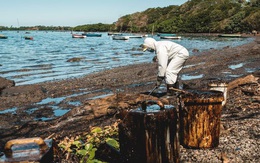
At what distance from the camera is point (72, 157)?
4020 mm

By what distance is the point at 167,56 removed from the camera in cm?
680

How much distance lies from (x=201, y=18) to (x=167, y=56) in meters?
125

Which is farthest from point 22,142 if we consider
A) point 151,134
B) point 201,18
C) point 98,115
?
point 201,18

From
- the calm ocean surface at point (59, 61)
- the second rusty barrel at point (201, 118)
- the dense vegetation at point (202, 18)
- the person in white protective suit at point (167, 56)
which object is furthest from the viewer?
the dense vegetation at point (202, 18)

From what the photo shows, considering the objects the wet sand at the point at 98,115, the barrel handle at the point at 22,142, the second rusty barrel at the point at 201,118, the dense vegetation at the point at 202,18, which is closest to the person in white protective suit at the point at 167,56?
the wet sand at the point at 98,115

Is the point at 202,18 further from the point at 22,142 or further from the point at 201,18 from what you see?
the point at 22,142

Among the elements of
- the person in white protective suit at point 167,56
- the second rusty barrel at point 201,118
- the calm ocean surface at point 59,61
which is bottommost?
the calm ocean surface at point 59,61

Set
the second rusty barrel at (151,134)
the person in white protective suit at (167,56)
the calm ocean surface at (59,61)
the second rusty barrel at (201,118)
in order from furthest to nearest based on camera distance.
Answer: the calm ocean surface at (59,61) → the person in white protective suit at (167,56) → the second rusty barrel at (201,118) → the second rusty barrel at (151,134)

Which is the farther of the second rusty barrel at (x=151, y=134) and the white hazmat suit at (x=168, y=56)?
the white hazmat suit at (x=168, y=56)

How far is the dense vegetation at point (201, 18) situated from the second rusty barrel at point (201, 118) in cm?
9562

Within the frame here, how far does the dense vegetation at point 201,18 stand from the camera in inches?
3874

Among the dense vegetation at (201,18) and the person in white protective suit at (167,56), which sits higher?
the dense vegetation at (201,18)

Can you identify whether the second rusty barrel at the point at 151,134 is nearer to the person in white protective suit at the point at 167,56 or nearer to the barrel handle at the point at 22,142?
the barrel handle at the point at 22,142

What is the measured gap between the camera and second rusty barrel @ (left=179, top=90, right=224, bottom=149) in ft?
Result: 13.4
